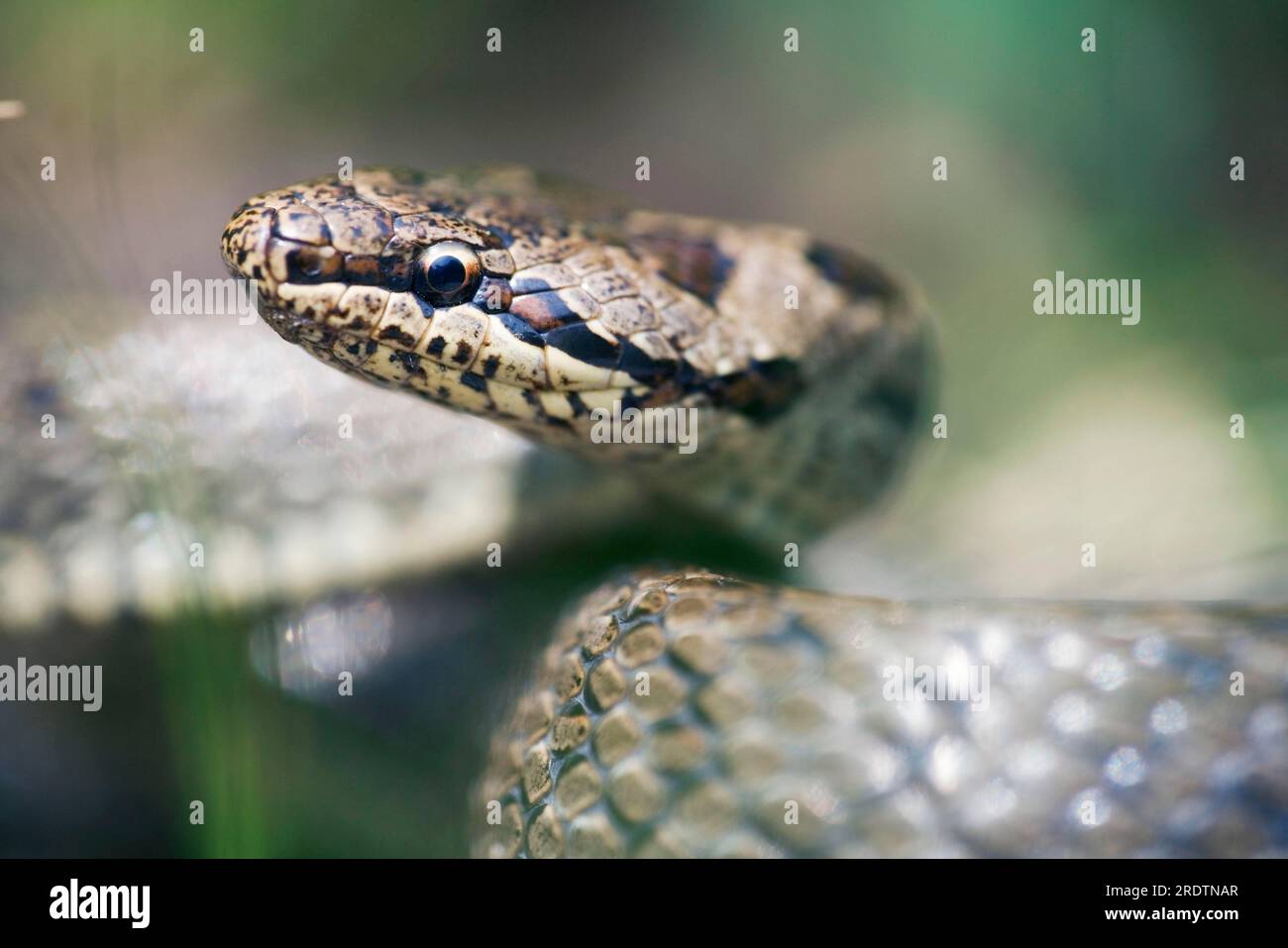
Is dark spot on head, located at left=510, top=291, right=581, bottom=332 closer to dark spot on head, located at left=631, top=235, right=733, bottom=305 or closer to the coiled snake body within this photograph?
the coiled snake body

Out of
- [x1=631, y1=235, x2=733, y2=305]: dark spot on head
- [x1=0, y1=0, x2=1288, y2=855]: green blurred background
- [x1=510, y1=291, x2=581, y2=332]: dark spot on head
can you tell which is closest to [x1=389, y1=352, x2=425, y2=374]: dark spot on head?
[x1=510, y1=291, x2=581, y2=332]: dark spot on head

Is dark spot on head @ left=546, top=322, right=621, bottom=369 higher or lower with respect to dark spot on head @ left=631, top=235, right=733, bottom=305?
lower

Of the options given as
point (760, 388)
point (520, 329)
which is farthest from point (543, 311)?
point (760, 388)

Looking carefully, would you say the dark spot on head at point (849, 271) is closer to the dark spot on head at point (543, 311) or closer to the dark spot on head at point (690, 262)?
the dark spot on head at point (690, 262)

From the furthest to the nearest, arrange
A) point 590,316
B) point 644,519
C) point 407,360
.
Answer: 1. point 644,519
2. point 590,316
3. point 407,360

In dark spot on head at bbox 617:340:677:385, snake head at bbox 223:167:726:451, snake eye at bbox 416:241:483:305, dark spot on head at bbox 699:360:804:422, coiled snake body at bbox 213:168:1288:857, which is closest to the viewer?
coiled snake body at bbox 213:168:1288:857

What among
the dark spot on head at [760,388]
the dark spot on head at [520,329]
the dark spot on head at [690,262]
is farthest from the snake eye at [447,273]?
the dark spot on head at [760,388]

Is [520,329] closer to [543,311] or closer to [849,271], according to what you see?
[543,311]
